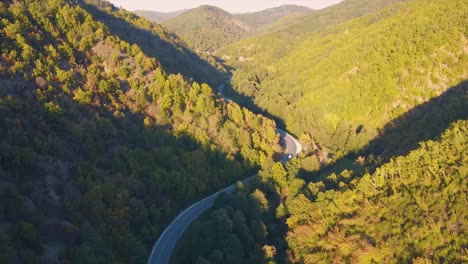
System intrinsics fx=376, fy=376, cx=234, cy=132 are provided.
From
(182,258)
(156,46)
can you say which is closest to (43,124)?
(182,258)

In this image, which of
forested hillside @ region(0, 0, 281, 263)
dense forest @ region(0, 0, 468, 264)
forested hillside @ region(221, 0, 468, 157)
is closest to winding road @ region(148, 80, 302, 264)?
dense forest @ region(0, 0, 468, 264)

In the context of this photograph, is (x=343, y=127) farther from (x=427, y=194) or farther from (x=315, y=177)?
(x=427, y=194)

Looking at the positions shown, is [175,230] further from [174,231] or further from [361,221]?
[361,221]

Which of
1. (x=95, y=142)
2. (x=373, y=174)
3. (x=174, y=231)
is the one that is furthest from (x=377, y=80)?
(x=95, y=142)

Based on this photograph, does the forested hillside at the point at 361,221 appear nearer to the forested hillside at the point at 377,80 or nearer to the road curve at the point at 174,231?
the road curve at the point at 174,231

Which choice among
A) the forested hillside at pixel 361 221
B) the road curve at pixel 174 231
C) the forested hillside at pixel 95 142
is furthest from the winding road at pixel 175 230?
the forested hillside at pixel 361 221

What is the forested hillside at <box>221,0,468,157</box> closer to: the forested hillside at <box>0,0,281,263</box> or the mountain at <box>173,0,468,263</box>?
the mountain at <box>173,0,468,263</box>
